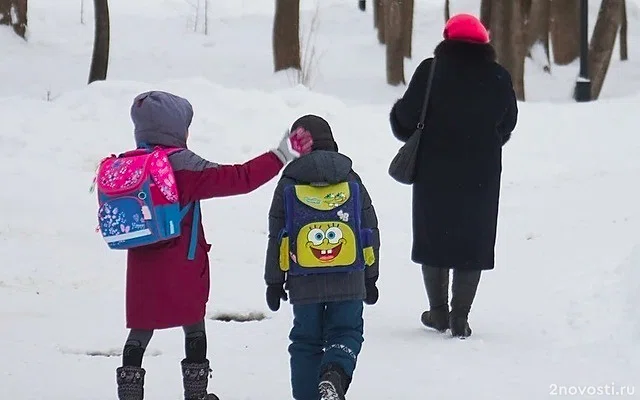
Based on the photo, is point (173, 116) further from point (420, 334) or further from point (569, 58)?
point (569, 58)

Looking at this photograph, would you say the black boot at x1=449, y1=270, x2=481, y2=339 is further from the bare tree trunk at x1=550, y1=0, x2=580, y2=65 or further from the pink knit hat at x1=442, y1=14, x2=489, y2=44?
the bare tree trunk at x1=550, y1=0, x2=580, y2=65

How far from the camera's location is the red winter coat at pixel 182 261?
4.58m

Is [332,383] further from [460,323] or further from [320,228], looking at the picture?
[460,323]

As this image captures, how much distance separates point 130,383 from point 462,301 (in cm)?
235

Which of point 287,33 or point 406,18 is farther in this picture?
point 406,18

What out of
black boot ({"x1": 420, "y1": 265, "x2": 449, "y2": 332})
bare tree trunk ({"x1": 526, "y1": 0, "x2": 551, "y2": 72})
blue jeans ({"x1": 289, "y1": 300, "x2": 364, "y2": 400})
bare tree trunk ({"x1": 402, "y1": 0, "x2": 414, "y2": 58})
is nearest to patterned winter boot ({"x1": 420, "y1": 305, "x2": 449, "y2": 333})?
black boot ({"x1": 420, "y1": 265, "x2": 449, "y2": 332})

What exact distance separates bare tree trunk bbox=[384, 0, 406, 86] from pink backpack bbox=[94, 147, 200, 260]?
54.7 feet

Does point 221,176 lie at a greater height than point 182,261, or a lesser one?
greater

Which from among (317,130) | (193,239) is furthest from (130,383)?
(317,130)

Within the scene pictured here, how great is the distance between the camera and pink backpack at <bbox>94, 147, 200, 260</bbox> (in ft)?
14.8

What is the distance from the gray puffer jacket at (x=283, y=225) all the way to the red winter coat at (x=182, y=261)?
20cm

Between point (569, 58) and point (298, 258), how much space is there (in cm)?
1823

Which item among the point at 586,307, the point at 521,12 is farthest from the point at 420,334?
the point at 521,12

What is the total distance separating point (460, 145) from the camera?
625 cm
